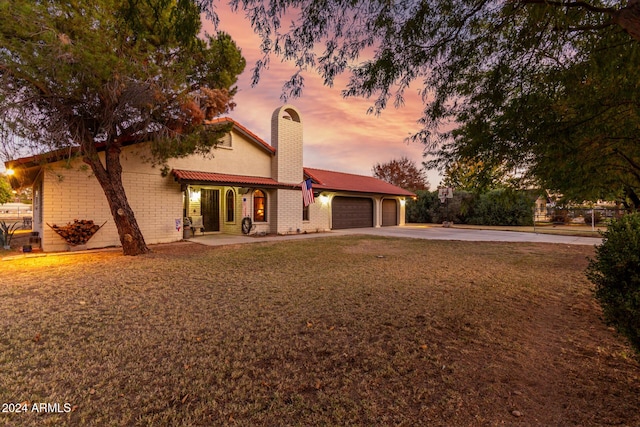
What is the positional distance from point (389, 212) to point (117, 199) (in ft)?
60.7

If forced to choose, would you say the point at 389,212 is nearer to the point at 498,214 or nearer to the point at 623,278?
the point at 498,214

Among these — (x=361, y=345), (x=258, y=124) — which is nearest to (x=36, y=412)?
(x=361, y=345)

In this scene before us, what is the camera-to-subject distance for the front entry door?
15852 mm

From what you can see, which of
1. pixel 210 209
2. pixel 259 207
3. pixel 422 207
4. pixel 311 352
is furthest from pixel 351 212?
pixel 311 352

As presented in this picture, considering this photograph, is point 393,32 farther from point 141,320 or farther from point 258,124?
point 258,124

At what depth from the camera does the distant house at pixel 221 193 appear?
10289 millimetres

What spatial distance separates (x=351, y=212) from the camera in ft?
67.1

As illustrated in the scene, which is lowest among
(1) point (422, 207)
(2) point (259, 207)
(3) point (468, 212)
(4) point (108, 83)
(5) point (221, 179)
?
(3) point (468, 212)

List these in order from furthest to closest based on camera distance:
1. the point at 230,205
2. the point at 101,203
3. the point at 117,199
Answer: the point at 230,205
the point at 101,203
the point at 117,199

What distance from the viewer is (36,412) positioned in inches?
91.2

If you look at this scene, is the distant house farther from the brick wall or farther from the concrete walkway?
the concrete walkway

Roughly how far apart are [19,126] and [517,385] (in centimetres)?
1106

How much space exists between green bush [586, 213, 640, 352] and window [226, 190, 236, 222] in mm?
14810

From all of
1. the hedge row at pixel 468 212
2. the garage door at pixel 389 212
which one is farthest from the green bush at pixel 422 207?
the garage door at pixel 389 212
